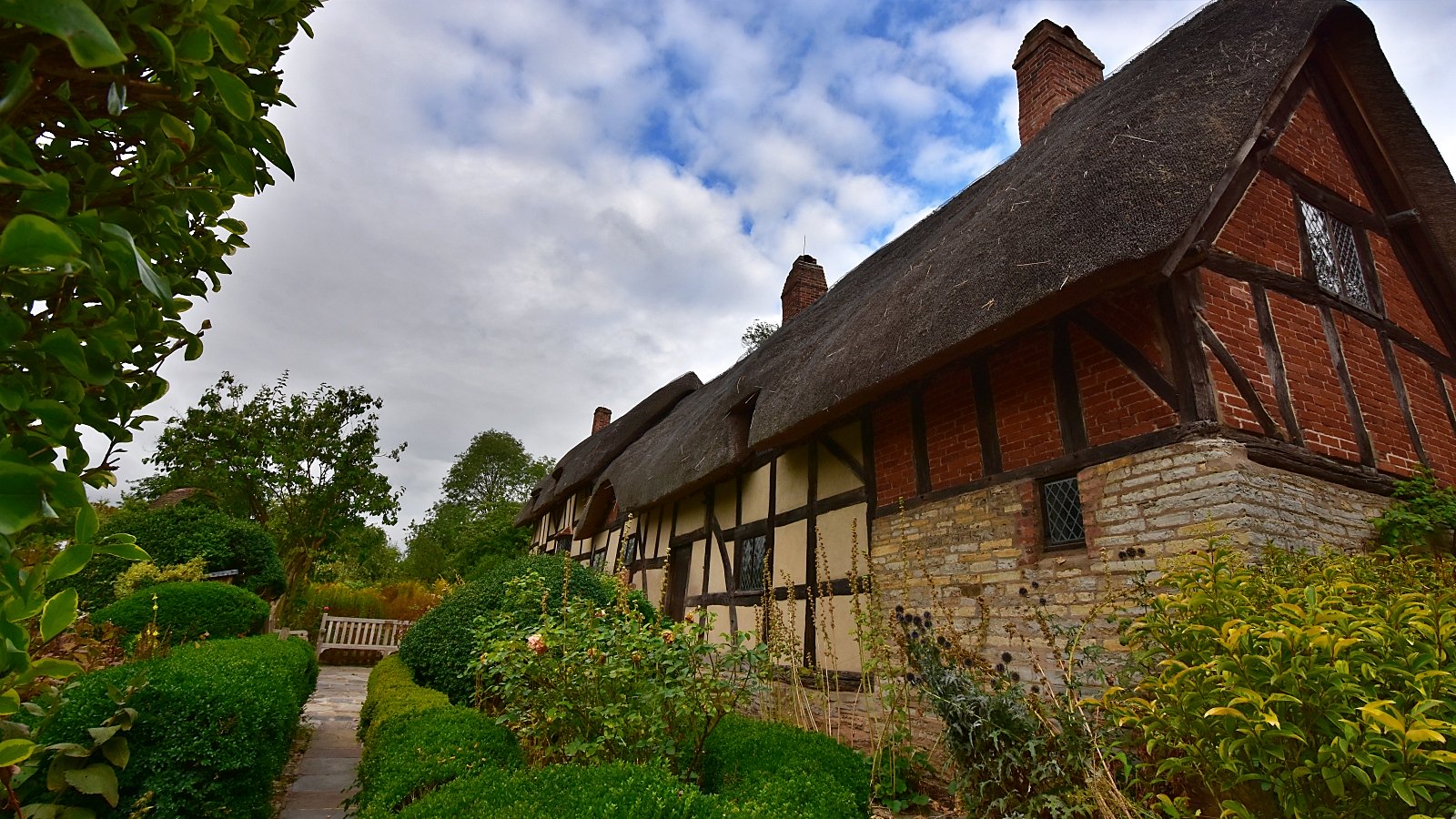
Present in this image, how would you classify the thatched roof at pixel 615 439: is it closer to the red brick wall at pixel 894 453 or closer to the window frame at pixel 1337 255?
the red brick wall at pixel 894 453

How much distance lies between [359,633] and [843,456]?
1146cm

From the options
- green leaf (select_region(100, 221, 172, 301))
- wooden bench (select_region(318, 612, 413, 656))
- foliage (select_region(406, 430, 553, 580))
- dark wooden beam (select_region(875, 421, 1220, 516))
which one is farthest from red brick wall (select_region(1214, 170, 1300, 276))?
foliage (select_region(406, 430, 553, 580))

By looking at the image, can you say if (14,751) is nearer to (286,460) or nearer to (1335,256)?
(1335,256)

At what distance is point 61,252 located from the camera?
62cm

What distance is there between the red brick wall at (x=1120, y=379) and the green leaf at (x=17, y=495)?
4924 millimetres

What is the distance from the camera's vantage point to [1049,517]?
4.80 meters

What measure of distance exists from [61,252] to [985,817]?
412cm

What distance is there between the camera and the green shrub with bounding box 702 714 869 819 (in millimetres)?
2801

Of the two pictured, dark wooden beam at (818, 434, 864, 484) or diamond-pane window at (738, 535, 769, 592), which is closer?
dark wooden beam at (818, 434, 864, 484)

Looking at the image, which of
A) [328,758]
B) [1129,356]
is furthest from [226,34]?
[328,758]

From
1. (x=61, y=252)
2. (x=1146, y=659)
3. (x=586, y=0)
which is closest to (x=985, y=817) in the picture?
(x=1146, y=659)

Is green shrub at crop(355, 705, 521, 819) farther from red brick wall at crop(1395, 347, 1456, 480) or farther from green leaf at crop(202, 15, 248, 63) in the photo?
red brick wall at crop(1395, 347, 1456, 480)

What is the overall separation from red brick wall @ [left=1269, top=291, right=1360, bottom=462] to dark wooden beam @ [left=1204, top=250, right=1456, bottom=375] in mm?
94

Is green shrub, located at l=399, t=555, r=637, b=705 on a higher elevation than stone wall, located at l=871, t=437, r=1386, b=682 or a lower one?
lower
